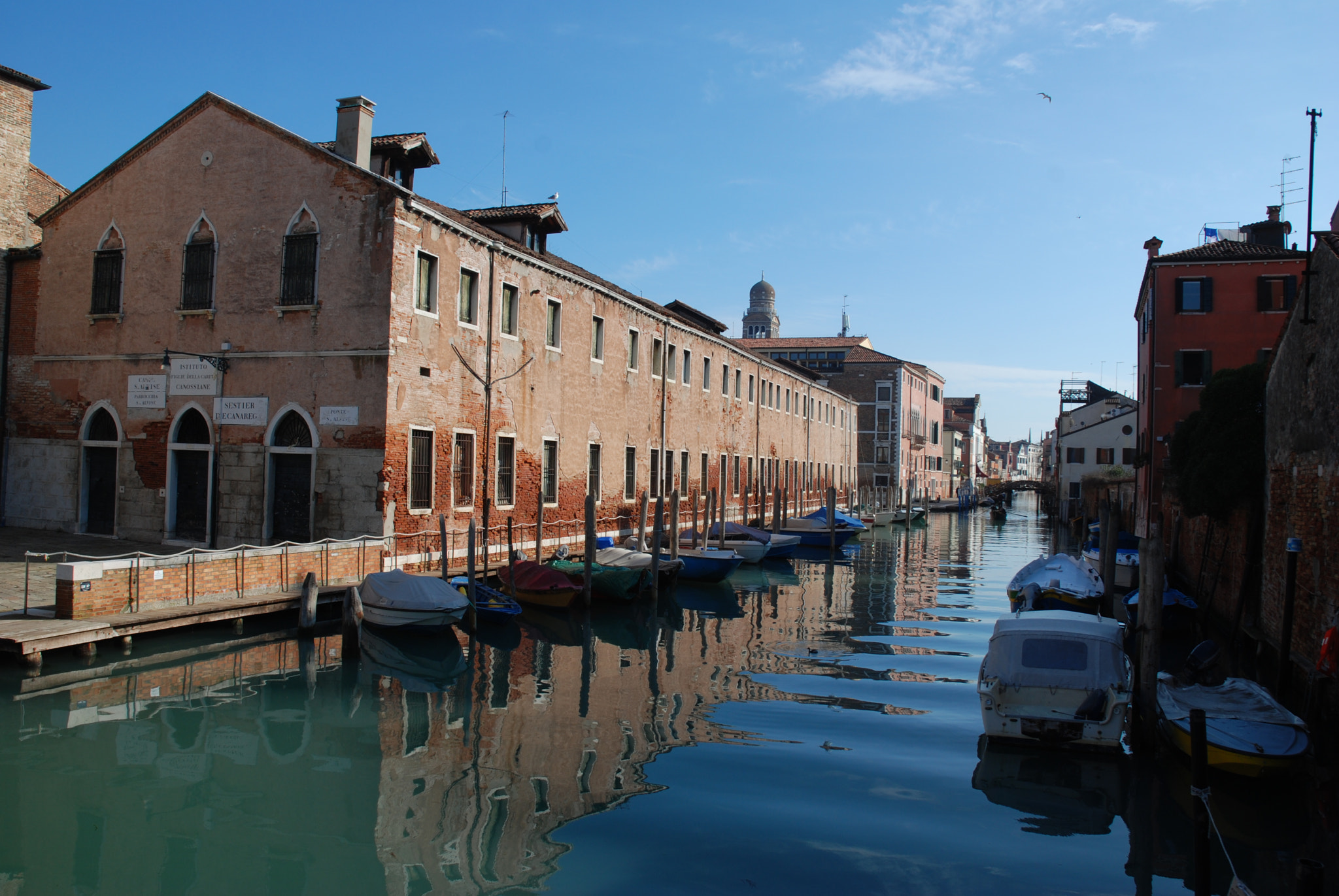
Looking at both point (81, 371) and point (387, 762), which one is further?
point (81, 371)

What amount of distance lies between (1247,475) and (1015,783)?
8.55 meters

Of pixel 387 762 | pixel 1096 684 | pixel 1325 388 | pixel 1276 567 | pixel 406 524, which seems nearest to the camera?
pixel 387 762

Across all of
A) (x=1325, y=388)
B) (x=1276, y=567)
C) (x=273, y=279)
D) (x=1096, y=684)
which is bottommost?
(x=1096, y=684)

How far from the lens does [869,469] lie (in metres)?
52.8

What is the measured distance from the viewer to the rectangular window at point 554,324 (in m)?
19.0

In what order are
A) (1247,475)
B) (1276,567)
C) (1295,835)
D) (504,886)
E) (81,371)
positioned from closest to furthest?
(504,886), (1295,835), (1276,567), (1247,475), (81,371)

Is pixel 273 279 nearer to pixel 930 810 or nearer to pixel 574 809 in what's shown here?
pixel 574 809

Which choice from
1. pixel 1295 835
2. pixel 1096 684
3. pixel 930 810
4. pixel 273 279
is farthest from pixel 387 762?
pixel 273 279

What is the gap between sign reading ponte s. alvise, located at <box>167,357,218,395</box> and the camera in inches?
621

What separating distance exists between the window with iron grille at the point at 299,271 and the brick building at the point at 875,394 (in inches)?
1458

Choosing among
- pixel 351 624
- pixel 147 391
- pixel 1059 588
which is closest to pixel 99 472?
pixel 147 391

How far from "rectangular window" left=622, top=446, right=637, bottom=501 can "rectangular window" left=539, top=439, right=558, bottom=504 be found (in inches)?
132

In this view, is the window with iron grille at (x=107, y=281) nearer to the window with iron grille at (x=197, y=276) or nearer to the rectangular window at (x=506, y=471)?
the window with iron grille at (x=197, y=276)

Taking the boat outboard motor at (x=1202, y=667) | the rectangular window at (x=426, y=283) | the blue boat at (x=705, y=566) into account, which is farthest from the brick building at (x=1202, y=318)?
the rectangular window at (x=426, y=283)
